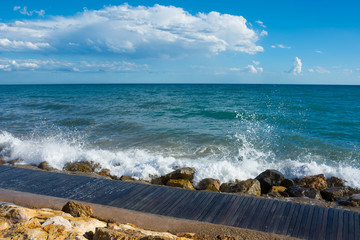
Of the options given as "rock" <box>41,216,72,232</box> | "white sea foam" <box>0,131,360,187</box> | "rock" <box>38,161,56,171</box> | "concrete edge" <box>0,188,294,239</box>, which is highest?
"rock" <box>41,216,72,232</box>

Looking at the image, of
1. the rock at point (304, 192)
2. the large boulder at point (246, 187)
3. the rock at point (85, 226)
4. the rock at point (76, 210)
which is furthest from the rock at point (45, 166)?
the rock at point (304, 192)

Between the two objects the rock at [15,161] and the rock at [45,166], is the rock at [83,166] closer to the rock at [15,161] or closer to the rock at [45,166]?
the rock at [45,166]

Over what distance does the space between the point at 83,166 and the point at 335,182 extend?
7489 millimetres

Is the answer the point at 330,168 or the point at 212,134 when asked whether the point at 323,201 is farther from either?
the point at 212,134

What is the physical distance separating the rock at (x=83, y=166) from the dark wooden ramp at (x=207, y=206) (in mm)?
2792

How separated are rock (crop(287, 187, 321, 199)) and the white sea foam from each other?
1831 mm

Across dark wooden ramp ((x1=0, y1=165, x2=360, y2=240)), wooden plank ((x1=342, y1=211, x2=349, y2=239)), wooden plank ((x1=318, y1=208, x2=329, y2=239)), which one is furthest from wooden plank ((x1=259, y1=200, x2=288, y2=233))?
wooden plank ((x1=342, y1=211, x2=349, y2=239))

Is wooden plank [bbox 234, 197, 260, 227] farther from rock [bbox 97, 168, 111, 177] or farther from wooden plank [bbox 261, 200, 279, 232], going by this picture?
rock [bbox 97, 168, 111, 177]

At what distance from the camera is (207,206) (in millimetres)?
4867

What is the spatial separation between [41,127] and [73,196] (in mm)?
12477

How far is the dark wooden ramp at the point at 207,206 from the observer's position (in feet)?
13.8

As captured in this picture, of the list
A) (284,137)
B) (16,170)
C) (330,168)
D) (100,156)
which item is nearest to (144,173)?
(100,156)

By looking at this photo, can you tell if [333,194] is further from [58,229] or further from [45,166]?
[45,166]

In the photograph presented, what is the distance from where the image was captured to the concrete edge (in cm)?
411
